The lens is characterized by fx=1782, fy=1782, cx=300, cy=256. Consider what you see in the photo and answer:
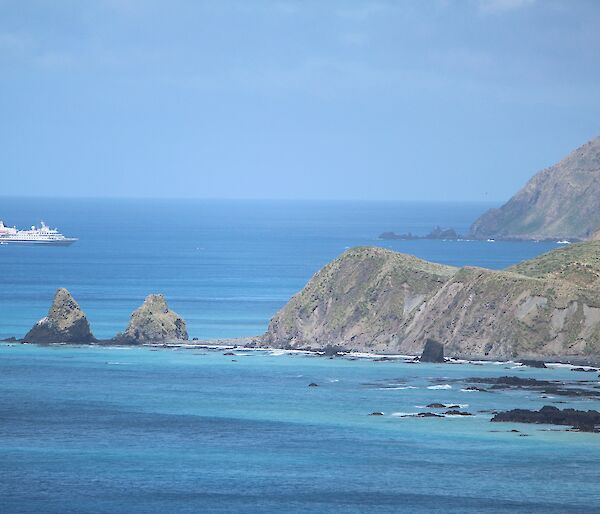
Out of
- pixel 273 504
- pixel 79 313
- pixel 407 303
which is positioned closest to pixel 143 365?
pixel 79 313

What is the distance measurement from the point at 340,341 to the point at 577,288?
20.8 m

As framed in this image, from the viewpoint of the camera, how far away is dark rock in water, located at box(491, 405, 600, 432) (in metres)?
106

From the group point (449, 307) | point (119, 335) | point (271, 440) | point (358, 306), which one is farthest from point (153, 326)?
point (271, 440)

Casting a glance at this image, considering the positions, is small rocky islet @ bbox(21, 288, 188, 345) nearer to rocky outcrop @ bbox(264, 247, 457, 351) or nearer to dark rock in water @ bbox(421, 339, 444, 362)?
rocky outcrop @ bbox(264, 247, 457, 351)

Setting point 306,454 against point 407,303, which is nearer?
point 306,454

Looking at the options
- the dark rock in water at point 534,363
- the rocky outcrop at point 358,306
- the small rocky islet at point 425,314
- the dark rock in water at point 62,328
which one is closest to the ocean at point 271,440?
the dark rock in water at point 534,363

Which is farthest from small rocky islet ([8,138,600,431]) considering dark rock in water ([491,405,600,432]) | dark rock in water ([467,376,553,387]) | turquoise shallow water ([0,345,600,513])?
dark rock in water ([491,405,600,432])

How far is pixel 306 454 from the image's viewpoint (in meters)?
97.4

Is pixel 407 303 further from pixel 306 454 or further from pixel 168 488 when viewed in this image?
pixel 168 488

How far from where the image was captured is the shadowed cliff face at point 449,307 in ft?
463

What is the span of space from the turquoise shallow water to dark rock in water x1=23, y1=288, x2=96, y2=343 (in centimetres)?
1349

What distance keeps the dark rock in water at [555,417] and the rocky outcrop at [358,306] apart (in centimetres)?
3970

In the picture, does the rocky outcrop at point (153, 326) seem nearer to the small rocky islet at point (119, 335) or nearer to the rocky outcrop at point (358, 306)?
the small rocky islet at point (119, 335)

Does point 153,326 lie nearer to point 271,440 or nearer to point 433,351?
point 433,351
